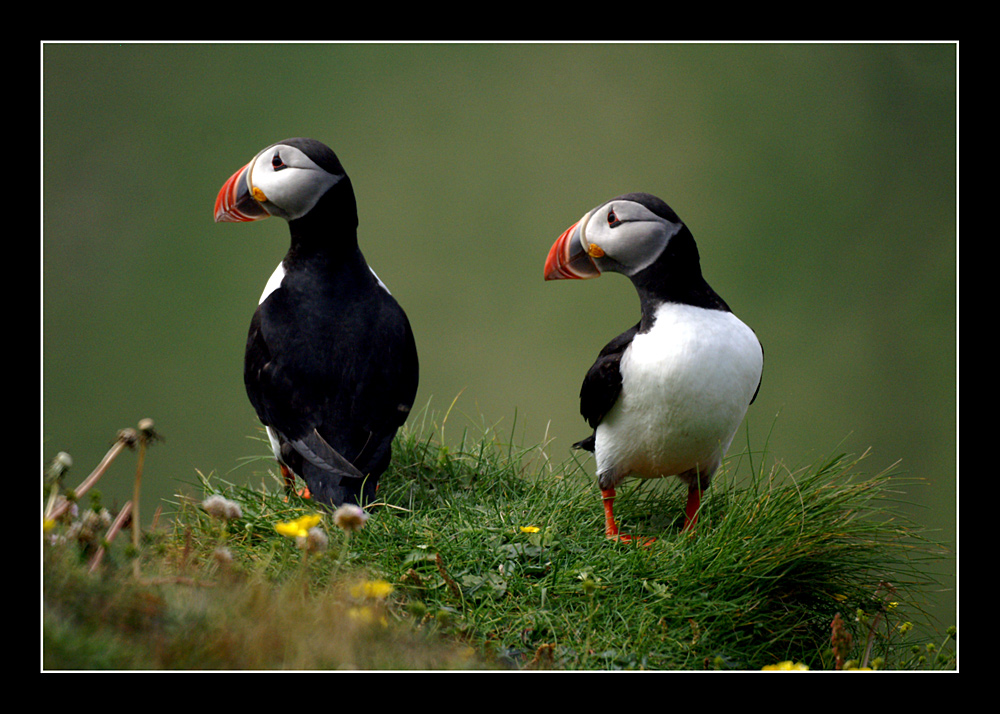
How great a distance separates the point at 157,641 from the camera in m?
1.62

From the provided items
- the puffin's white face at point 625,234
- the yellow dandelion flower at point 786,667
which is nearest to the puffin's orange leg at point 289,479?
the puffin's white face at point 625,234

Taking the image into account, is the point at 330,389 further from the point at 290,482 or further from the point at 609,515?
the point at 609,515

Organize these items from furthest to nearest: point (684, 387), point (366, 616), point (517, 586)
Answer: point (684, 387) → point (517, 586) → point (366, 616)

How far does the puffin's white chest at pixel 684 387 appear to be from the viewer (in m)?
2.24

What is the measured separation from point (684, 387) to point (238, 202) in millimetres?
1442

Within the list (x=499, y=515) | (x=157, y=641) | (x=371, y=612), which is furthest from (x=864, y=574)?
(x=157, y=641)

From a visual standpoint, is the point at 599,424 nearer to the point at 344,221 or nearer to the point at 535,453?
the point at 535,453

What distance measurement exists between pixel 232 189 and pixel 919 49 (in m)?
2.12

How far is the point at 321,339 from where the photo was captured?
2.42 m

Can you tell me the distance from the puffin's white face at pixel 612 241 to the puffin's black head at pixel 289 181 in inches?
27.1

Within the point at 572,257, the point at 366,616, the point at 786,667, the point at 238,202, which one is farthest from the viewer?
the point at 238,202

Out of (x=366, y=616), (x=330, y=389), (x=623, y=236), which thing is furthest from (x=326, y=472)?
(x=623, y=236)

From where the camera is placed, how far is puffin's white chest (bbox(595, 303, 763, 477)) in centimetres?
224

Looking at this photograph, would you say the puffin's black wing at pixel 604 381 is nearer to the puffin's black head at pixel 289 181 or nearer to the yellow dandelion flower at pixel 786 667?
the yellow dandelion flower at pixel 786 667
